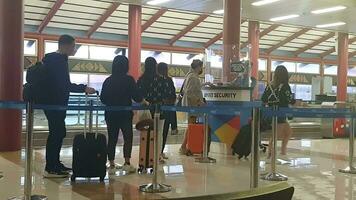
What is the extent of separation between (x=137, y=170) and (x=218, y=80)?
4178mm

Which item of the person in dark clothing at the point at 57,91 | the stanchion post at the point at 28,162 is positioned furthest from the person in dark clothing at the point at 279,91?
the stanchion post at the point at 28,162

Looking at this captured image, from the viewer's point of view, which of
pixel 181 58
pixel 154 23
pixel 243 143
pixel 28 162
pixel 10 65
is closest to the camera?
pixel 28 162

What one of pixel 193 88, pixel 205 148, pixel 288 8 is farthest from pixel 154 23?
pixel 205 148

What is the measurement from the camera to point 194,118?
7145mm

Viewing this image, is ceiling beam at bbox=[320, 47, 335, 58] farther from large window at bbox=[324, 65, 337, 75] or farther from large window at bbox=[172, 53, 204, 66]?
large window at bbox=[172, 53, 204, 66]

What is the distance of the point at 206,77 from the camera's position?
29.6 feet

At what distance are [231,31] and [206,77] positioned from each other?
1.07 m

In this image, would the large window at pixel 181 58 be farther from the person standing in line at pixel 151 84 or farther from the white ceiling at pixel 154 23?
the person standing in line at pixel 151 84

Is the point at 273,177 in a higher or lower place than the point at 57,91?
lower

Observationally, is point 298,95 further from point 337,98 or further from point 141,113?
point 141,113

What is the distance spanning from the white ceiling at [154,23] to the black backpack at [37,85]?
886cm

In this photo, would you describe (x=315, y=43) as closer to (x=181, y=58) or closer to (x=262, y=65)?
(x=262, y=65)

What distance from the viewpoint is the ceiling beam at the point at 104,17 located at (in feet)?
50.5

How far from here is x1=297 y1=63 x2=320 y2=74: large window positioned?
79.6ft
